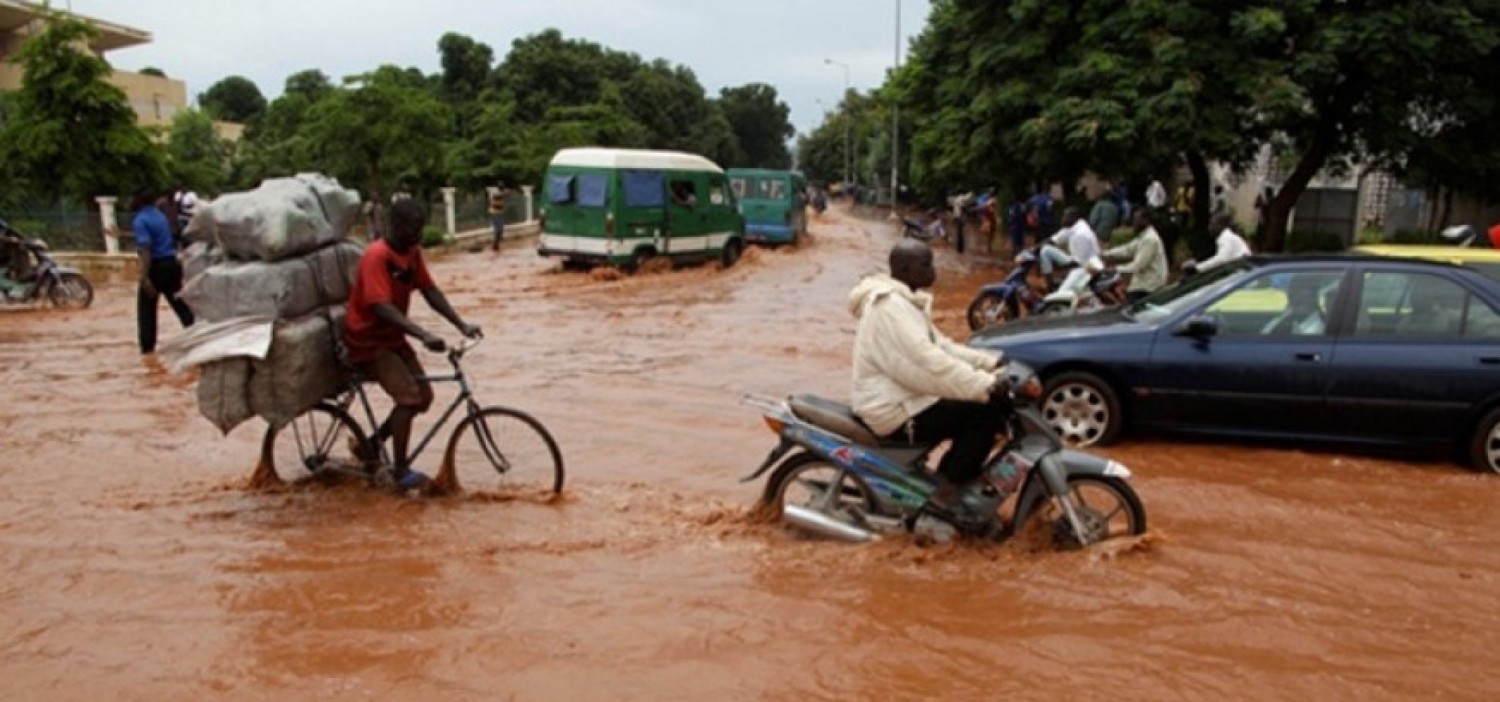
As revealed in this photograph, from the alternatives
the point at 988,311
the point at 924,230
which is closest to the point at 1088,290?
the point at 988,311

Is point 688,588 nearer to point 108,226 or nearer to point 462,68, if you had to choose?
point 108,226

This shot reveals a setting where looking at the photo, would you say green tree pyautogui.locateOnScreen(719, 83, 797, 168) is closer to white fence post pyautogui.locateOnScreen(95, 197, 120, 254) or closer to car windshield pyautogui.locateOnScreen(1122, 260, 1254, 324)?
white fence post pyautogui.locateOnScreen(95, 197, 120, 254)

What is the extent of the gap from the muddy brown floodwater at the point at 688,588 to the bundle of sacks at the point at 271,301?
0.71 meters

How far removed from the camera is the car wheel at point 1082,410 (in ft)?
24.6

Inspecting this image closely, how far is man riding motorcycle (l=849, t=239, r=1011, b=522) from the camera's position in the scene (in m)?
4.80

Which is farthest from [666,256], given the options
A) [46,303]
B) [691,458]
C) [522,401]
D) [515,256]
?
[691,458]

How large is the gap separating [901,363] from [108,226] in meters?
25.1

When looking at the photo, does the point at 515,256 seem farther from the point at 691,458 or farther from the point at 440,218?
the point at 691,458

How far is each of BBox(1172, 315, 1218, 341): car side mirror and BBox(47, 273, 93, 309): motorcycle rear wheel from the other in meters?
14.5

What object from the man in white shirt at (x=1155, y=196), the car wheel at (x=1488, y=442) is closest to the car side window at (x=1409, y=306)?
the car wheel at (x=1488, y=442)

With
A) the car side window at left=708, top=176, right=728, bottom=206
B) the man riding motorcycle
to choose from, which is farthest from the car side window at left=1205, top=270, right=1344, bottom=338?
the car side window at left=708, top=176, right=728, bottom=206

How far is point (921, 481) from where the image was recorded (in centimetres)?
525

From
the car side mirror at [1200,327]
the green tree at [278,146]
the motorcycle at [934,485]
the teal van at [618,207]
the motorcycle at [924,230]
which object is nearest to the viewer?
the motorcycle at [934,485]

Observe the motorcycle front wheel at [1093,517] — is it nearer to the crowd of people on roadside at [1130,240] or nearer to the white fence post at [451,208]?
the crowd of people on roadside at [1130,240]
